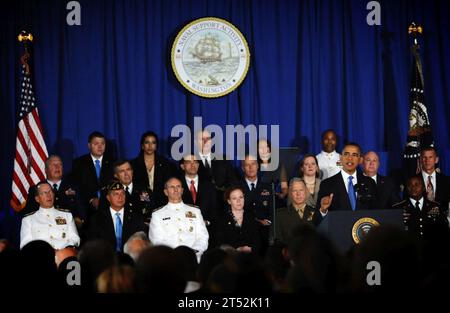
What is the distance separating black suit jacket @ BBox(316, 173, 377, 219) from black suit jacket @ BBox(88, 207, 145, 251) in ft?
5.85

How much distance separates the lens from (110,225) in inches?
277

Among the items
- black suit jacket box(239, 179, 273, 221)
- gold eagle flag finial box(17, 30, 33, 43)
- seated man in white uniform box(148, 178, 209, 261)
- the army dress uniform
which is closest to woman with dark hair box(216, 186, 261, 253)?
seated man in white uniform box(148, 178, 209, 261)

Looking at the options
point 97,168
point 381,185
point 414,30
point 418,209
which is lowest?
point 418,209

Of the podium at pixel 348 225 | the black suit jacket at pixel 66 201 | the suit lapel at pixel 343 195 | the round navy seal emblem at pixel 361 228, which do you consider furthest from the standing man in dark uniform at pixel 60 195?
the round navy seal emblem at pixel 361 228

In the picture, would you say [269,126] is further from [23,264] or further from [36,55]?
[23,264]

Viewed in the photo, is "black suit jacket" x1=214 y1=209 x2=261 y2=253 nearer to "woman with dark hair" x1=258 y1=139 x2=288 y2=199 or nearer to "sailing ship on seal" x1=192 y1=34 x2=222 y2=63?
"woman with dark hair" x1=258 y1=139 x2=288 y2=199

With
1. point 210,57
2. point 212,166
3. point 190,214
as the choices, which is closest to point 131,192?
point 190,214

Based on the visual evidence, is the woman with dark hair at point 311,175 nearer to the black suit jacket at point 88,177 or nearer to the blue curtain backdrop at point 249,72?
the blue curtain backdrop at point 249,72

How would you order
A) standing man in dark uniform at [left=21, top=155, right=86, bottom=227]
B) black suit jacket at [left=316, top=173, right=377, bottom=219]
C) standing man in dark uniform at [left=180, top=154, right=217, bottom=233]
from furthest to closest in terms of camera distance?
standing man in dark uniform at [left=180, top=154, right=217, bottom=233] < standing man in dark uniform at [left=21, top=155, right=86, bottom=227] < black suit jacket at [left=316, top=173, right=377, bottom=219]

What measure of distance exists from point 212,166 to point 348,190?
1.70 meters

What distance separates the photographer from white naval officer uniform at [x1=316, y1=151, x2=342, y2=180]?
8.40 metres

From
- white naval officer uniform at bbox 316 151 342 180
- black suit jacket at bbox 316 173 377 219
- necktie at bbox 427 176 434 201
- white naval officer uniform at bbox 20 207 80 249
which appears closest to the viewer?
white naval officer uniform at bbox 20 207 80 249

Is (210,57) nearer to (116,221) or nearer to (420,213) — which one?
(116,221)

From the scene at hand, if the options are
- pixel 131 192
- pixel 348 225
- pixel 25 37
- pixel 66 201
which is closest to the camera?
pixel 348 225
